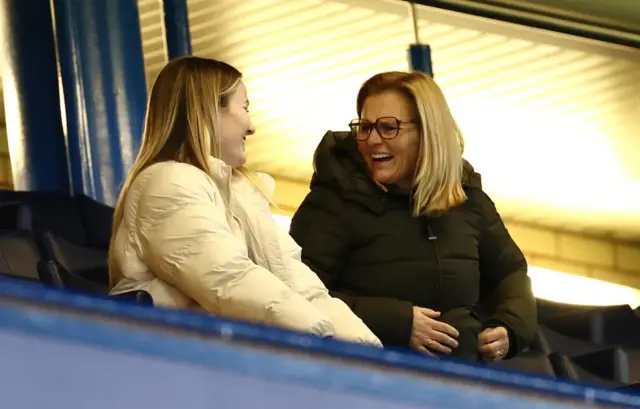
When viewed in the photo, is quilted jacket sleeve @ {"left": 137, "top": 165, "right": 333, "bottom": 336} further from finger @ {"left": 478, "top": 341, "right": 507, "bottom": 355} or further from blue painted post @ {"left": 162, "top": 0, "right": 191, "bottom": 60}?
blue painted post @ {"left": 162, "top": 0, "right": 191, "bottom": 60}

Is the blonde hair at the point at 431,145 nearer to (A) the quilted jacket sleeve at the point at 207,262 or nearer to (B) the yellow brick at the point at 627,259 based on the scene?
(A) the quilted jacket sleeve at the point at 207,262

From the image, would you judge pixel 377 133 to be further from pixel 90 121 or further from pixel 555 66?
pixel 555 66

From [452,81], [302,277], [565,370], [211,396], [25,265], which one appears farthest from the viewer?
[452,81]

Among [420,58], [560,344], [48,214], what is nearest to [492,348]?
[560,344]

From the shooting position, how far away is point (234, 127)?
3.18 m

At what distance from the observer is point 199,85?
3150 mm

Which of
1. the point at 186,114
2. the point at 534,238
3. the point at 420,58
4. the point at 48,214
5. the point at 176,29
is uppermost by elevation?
the point at 176,29

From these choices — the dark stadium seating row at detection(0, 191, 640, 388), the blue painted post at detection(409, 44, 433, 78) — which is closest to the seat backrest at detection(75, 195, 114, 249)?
the dark stadium seating row at detection(0, 191, 640, 388)

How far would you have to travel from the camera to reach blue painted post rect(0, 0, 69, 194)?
4605 mm

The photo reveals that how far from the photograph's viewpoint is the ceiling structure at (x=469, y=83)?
6.77 m

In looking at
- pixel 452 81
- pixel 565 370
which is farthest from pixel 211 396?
pixel 452 81

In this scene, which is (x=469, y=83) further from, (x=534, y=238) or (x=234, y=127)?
(x=234, y=127)

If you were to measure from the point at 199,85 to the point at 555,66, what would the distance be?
4329 mm

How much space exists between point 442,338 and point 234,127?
0.61 meters
